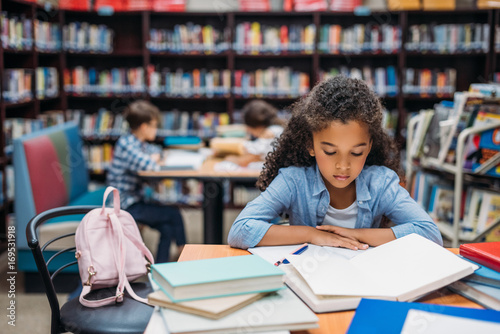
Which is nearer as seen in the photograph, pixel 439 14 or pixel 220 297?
pixel 220 297

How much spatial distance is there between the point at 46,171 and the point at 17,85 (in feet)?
4.28

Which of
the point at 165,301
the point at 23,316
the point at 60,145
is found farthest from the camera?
the point at 60,145

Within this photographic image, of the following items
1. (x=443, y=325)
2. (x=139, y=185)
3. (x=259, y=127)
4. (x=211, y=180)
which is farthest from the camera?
(x=259, y=127)

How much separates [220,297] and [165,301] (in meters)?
0.10

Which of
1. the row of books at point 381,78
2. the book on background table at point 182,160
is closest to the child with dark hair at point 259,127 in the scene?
the book on background table at point 182,160

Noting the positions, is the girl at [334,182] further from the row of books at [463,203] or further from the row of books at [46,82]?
the row of books at [46,82]

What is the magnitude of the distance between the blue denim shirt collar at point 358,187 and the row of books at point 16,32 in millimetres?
3026

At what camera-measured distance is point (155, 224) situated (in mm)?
3111

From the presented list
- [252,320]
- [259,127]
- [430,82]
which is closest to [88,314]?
[252,320]

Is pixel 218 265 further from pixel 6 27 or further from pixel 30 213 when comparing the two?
pixel 6 27

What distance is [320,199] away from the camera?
1.54 metres

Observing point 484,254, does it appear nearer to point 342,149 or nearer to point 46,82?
point 342,149

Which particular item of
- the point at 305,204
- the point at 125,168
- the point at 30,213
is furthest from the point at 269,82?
the point at 305,204

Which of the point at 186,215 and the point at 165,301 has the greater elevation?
the point at 165,301
